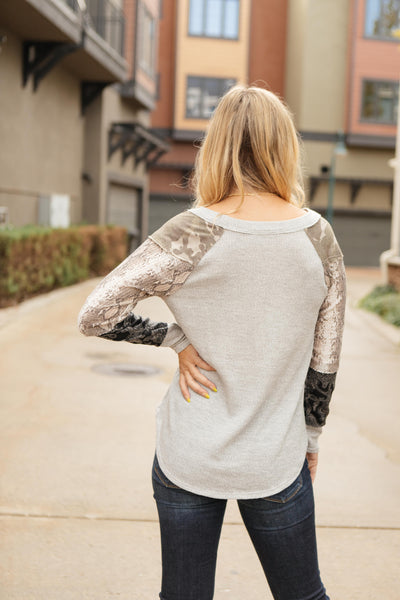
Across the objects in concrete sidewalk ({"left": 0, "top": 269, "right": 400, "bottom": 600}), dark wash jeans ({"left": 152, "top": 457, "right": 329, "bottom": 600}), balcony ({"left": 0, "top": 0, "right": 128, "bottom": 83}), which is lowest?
concrete sidewalk ({"left": 0, "top": 269, "right": 400, "bottom": 600})

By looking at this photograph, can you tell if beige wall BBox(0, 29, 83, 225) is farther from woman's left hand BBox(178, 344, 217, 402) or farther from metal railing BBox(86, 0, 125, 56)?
woman's left hand BBox(178, 344, 217, 402)

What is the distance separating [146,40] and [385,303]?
48.9 feet

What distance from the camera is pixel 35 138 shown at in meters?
16.8

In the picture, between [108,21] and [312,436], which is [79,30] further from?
[312,436]

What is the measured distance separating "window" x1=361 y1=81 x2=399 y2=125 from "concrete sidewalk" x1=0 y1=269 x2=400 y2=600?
26075 mm

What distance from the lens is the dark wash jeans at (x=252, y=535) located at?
1912 mm

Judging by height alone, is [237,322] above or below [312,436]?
above

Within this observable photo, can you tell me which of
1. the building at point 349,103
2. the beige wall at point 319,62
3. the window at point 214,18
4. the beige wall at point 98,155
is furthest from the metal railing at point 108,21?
the beige wall at point 319,62

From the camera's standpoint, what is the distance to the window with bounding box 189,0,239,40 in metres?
31.3

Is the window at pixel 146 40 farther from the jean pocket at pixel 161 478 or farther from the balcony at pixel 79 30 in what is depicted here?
the jean pocket at pixel 161 478

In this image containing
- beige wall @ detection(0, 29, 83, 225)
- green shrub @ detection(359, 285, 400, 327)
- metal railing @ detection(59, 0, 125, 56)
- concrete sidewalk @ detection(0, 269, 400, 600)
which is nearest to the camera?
concrete sidewalk @ detection(0, 269, 400, 600)

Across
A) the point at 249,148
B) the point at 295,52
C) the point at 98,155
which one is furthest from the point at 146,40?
the point at 249,148

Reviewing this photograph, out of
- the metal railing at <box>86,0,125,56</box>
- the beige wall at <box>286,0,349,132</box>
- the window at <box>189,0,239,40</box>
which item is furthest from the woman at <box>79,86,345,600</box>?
the beige wall at <box>286,0,349,132</box>

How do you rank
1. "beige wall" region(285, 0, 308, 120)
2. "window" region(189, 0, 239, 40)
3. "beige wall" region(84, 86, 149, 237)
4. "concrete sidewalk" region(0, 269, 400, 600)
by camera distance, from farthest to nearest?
"beige wall" region(285, 0, 308, 120)
"window" region(189, 0, 239, 40)
"beige wall" region(84, 86, 149, 237)
"concrete sidewalk" region(0, 269, 400, 600)
